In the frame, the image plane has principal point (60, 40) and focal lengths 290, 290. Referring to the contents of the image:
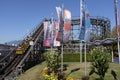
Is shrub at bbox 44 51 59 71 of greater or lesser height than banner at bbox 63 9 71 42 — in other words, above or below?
below

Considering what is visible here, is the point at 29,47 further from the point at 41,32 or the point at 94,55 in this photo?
the point at 94,55

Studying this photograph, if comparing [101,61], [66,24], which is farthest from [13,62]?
[101,61]

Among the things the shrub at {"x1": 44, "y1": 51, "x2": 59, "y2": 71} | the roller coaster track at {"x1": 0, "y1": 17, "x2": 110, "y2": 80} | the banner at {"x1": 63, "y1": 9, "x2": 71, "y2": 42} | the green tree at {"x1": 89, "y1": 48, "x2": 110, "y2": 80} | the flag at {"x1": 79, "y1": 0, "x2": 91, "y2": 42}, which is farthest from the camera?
the roller coaster track at {"x1": 0, "y1": 17, "x2": 110, "y2": 80}

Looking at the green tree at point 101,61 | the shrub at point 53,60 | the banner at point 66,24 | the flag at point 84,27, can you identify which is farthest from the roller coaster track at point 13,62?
the green tree at point 101,61

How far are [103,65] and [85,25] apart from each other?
4.90 meters

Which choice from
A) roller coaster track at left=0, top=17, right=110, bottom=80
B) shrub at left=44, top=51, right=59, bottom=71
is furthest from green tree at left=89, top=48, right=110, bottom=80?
roller coaster track at left=0, top=17, right=110, bottom=80

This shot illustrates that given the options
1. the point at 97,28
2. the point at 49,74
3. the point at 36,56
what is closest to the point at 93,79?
the point at 49,74

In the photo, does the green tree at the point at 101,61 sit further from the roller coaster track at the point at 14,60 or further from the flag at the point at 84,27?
the roller coaster track at the point at 14,60

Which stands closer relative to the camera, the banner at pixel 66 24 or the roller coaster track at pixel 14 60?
the banner at pixel 66 24

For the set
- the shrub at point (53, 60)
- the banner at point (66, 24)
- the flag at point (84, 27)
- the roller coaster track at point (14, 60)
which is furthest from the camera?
the roller coaster track at point (14, 60)

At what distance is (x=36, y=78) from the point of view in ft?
123

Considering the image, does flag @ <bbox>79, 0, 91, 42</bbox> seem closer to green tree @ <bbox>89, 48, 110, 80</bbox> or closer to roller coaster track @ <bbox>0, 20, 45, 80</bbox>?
green tree @ <bbox>89, 48, 110, 80</bbox>

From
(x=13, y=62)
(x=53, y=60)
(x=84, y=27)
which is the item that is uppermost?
(x=84, y=27)

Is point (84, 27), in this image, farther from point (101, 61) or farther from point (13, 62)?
point (13, 62)
